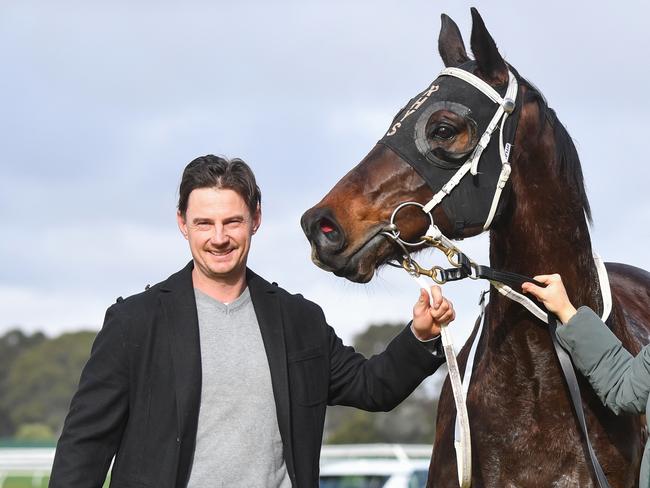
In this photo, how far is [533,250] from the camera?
168 inches

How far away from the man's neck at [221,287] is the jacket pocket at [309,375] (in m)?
0.30

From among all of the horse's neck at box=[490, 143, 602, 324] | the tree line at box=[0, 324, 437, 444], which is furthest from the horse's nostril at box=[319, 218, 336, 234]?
the tree line at box=[0, 324, 437, 444]

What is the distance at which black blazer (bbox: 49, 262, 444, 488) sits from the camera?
3.63 metres

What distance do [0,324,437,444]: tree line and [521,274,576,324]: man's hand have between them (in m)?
30.1

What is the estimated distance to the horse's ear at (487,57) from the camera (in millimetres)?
4227

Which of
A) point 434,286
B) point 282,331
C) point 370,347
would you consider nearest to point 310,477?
point 282,331

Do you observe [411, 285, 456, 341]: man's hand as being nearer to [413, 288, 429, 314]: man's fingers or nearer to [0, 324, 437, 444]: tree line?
[413, 288, 429, 314]: man's fingers

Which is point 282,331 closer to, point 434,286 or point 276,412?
point 276,412

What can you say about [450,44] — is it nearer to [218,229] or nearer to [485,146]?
[485,146]

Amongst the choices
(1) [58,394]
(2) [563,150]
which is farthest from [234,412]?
(1) [58,394]

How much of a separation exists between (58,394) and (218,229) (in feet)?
186

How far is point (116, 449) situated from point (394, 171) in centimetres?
144

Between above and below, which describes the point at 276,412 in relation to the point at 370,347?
below

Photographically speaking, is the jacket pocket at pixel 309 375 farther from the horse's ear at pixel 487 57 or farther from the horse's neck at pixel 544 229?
the horse's ear at pixel 487 57
